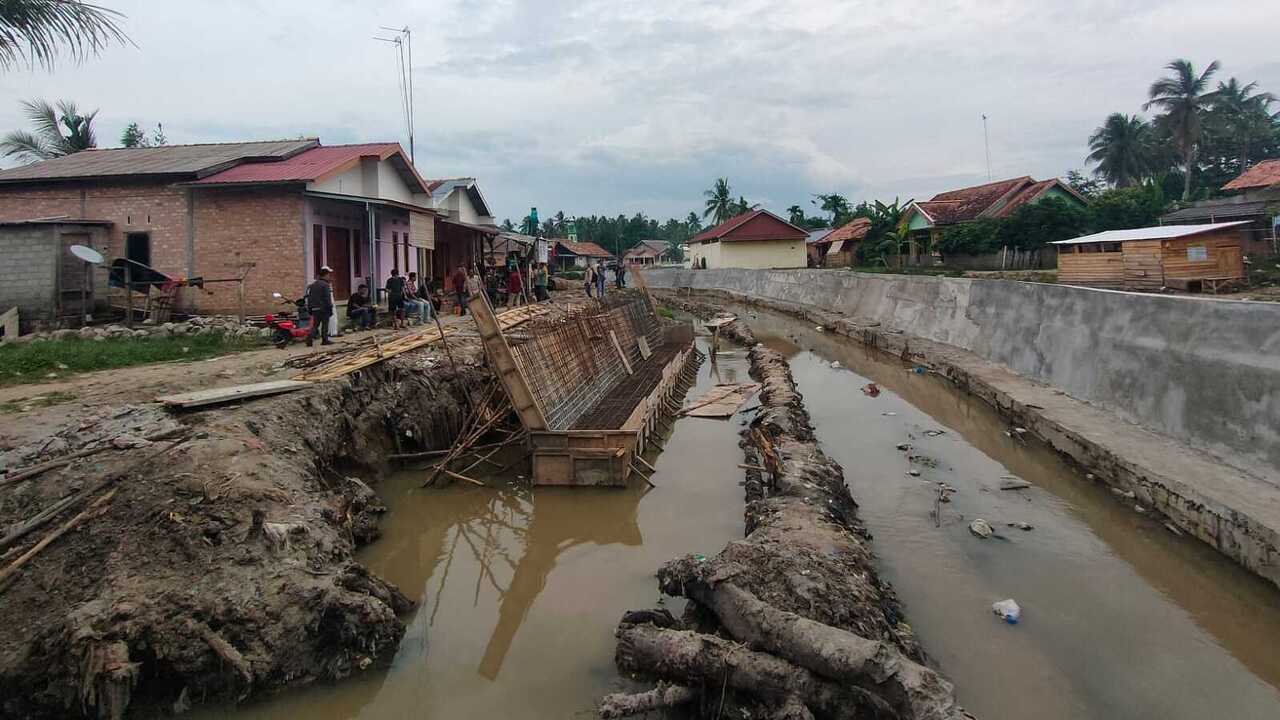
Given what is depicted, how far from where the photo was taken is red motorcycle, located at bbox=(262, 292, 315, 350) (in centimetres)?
1215

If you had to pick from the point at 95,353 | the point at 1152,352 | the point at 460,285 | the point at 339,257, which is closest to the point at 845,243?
the point at 460,285

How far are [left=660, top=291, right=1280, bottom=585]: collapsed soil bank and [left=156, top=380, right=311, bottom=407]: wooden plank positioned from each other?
29.9ft

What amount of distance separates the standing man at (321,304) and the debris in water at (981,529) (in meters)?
9.52

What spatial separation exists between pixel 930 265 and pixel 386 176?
26579 millimetres

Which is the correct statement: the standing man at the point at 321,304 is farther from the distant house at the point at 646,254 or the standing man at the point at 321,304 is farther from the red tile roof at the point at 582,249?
the distant house at the point at 646,254

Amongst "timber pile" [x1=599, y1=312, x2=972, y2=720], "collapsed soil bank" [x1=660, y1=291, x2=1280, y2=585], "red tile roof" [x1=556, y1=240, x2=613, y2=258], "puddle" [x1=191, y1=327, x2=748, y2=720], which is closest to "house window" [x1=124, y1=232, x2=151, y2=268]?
"puddle" [x1=191, y1=327, x2=748, y2=720]

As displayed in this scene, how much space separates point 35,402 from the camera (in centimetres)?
753

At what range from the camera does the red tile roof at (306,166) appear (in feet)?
45.5

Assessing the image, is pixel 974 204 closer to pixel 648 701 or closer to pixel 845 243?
pixel 845 243

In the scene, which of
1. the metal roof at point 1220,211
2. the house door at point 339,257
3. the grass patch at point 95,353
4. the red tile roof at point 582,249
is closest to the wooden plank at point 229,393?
the grass patch at point 95,353

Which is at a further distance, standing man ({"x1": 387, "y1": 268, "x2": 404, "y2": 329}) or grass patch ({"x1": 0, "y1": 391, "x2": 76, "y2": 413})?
standing man ({"x1": 387, "y1": 268, "x2": 404, "y2": 329})

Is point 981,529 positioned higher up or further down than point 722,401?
further down

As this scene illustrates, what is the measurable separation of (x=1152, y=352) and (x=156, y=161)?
1816 centimetres

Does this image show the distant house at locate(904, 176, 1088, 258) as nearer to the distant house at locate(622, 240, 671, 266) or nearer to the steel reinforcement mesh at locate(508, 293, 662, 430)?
the steel reinforcement mesh at locate(508, 293, 662, 430)
